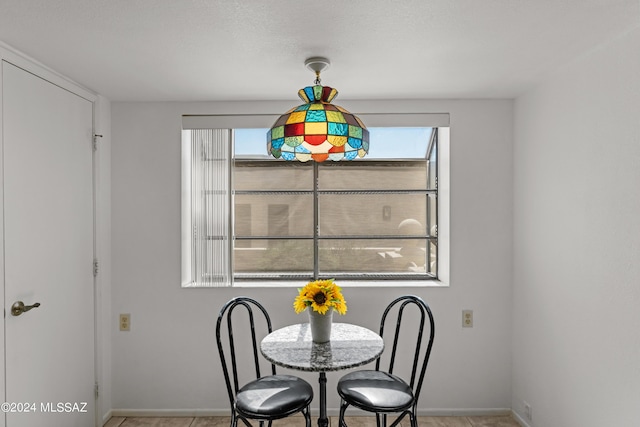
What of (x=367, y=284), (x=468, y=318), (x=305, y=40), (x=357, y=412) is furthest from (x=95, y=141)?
(x=468, y=318)

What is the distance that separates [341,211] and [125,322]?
1.87m

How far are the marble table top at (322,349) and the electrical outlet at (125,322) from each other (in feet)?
4.09

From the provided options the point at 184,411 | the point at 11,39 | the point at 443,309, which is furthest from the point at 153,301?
the point at 443,309

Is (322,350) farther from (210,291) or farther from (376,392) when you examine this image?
(210,291)

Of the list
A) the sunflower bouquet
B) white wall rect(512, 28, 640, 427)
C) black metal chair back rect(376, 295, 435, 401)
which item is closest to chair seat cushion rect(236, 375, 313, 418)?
the sunflower bouquet

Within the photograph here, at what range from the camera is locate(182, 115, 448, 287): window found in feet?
11.9

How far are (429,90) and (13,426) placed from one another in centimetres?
310

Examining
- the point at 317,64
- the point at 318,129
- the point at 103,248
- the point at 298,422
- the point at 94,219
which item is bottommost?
the point at 298,422

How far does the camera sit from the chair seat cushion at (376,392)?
229 centimetres

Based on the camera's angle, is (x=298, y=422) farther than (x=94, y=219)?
Yes

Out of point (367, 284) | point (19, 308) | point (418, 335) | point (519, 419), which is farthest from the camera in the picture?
point (367, 284)

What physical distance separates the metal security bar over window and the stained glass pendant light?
155 centimetres

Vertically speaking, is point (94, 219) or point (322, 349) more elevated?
point (94, 219)

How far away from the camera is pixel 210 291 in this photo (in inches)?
128
